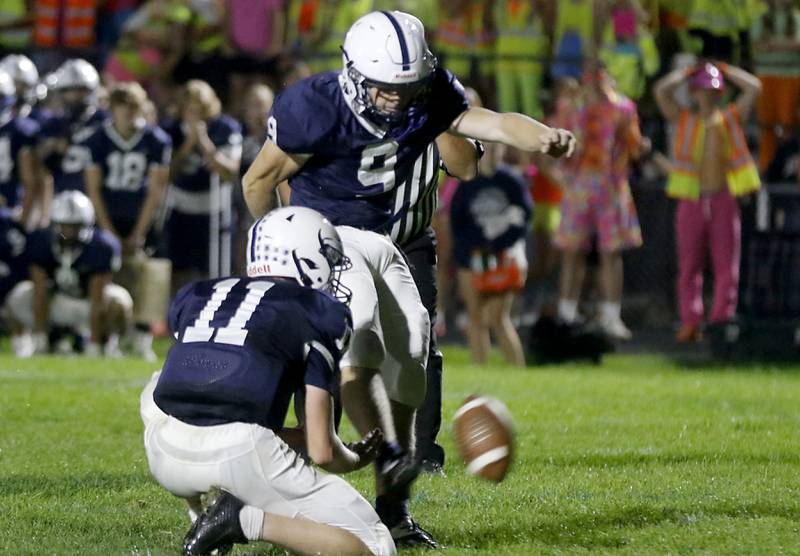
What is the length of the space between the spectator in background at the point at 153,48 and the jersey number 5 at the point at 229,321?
35.0 ft

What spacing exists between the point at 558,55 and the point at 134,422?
6.93 metres

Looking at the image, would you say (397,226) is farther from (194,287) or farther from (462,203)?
(462,203)

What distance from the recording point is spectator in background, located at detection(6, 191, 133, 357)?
41.9ft

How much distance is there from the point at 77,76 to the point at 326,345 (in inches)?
358

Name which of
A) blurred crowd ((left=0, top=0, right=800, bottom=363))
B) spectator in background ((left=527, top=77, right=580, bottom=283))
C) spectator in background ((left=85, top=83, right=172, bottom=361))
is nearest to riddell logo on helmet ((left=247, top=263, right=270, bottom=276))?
blurred crowd ((left=0, top=0, right=800, bottom=363))

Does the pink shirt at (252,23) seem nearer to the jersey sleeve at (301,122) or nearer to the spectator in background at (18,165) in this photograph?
the spectator in background at (18,165)

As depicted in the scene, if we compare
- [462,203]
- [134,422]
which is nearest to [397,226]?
[134,422]

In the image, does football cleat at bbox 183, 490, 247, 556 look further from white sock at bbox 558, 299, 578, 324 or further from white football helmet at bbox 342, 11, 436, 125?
white sock at bbox 558, 299, 578, 324

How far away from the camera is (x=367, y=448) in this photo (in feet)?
16.8

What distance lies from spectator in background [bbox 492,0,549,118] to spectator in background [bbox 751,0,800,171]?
1.79 m

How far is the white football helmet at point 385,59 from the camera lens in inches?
229

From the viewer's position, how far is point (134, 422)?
882 cm

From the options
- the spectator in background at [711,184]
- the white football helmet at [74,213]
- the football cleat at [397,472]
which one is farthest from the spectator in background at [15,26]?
the football cleat at [397,472]

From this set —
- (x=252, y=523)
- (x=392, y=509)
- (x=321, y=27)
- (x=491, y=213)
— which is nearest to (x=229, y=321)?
(x=252, y=523)
